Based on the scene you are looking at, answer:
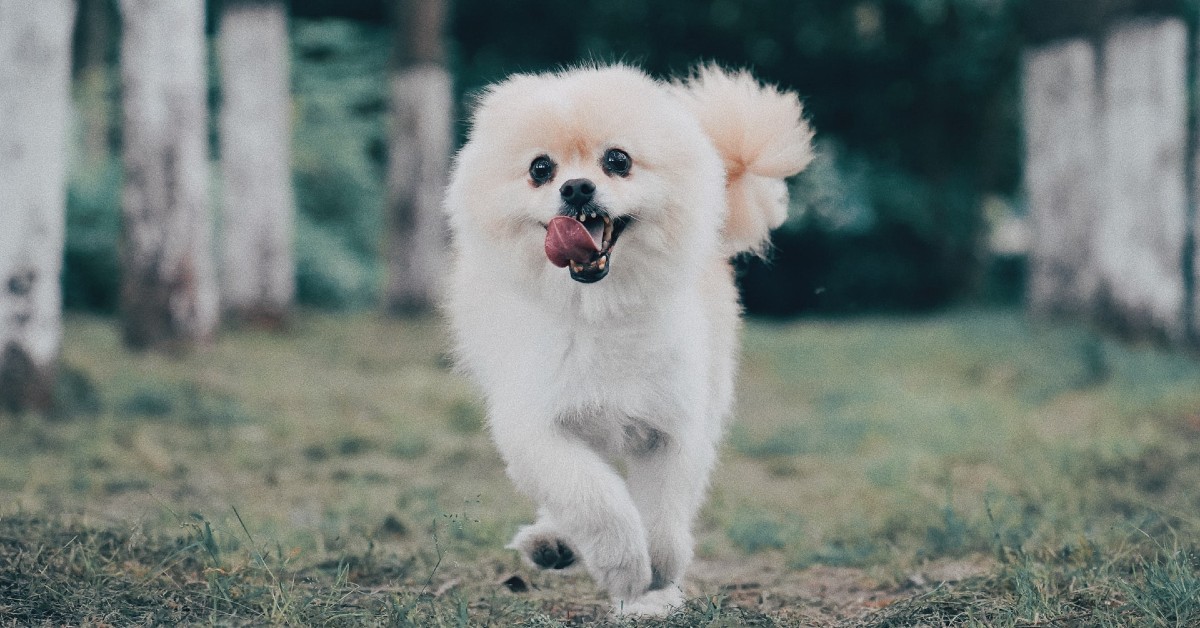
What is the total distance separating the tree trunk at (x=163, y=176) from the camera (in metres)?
7.77

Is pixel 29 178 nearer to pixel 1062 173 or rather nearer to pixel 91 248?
pixel 91 248

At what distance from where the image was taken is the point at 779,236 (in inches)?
624

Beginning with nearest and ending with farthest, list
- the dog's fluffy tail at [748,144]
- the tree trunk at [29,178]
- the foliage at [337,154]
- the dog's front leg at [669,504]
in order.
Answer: the dog's front leg at [669,504] < the dog's fluffy tail at [748,144] < the tree trunk at [29,178] < the foliage at [337,154]

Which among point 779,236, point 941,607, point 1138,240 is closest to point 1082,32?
point 1138,240

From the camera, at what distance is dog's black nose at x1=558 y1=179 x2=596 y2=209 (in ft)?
10.1

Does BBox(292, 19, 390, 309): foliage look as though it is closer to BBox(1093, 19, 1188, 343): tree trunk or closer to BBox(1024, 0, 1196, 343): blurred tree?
BBox(1024, 0, 1196, 343): blurred tree

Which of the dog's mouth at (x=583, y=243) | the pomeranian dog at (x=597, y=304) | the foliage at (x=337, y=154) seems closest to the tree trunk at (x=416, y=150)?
the foliage at (x=337, y=154)

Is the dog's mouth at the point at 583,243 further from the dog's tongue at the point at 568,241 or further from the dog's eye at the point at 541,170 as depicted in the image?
the dog's eye at the point at 541,170

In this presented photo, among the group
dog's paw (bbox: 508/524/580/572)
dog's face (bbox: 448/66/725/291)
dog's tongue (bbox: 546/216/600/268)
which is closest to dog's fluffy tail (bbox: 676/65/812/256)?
dog's face (bbox: 448/66/725/291)

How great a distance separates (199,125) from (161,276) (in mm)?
1062

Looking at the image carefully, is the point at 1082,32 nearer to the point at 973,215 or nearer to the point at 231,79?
the point at 973,215

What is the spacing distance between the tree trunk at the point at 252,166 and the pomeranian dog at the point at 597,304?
690cm

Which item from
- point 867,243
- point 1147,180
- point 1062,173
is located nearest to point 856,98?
point 867,243

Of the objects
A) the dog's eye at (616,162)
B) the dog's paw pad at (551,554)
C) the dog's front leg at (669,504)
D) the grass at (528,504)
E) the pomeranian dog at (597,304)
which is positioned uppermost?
the dog's eye at (616,162)
